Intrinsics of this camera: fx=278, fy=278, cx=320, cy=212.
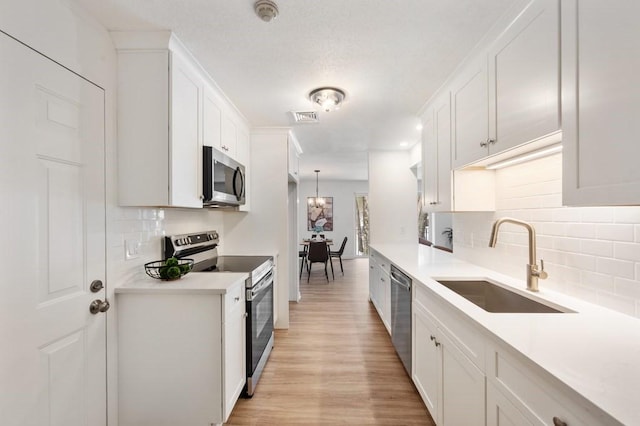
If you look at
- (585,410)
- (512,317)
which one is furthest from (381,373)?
(585,410)

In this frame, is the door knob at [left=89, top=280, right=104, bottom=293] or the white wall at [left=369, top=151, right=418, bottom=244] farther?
the white wall at [left=369, top=151, right=418, bottom=244]

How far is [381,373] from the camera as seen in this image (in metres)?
2.34

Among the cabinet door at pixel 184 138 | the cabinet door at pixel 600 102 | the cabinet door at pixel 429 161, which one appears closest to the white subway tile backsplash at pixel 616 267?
the cabinet door at pixel 600 102

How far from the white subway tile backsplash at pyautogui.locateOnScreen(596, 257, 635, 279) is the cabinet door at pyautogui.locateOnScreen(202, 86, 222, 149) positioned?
7.89 feet

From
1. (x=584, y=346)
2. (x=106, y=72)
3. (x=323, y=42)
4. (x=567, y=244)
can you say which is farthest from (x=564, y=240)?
(x=106, y=72)

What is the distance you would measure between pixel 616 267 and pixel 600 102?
2.44 feet

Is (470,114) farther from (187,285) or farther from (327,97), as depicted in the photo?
(187,285)

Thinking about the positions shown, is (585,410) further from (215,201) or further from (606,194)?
(215,201)

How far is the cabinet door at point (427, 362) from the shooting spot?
1.61 m

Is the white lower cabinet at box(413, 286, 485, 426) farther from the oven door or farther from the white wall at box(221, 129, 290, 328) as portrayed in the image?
the white wall at box(221, 129, 290, 328)

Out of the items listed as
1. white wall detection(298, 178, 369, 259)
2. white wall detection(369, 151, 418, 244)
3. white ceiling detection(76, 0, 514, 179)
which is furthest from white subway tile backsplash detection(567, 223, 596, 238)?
white wall detection(298, 178, 369, 259)

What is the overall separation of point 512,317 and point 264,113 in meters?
2.55

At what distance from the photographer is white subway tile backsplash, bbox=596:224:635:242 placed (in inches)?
44.7

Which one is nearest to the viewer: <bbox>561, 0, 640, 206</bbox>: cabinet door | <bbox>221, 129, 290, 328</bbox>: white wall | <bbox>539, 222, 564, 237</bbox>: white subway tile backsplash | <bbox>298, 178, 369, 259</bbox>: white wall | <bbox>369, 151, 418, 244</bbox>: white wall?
<bbox>561, 0, 640, 206</bbox>: cabinet door
